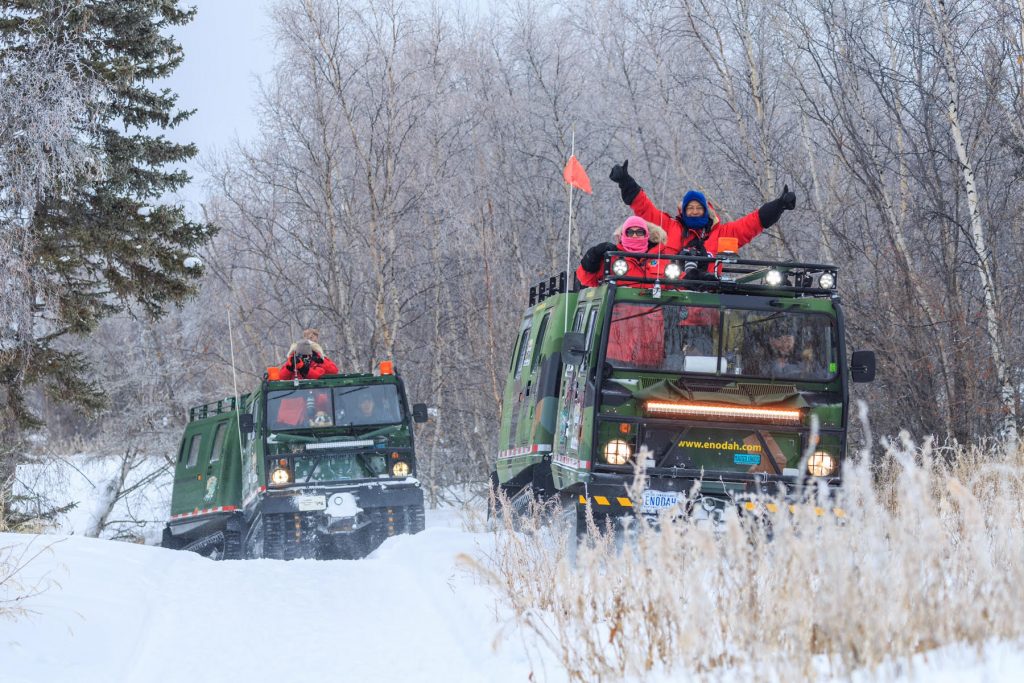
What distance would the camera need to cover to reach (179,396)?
32.3m

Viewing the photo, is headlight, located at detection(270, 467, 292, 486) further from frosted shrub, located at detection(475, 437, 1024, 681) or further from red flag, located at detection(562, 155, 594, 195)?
frosted shrub, located at detection(475, 437, 1024, 681)

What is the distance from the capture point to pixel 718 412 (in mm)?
9602

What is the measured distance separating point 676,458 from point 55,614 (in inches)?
192

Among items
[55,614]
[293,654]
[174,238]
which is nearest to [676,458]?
[293,654]

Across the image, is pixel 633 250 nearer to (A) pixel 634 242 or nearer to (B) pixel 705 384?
(A) pixel 634 242

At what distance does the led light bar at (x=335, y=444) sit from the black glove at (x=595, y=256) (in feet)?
18.8

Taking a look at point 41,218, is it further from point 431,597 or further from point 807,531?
point 807,531

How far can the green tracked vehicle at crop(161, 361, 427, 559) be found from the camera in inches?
579

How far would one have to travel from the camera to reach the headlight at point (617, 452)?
9.70 m

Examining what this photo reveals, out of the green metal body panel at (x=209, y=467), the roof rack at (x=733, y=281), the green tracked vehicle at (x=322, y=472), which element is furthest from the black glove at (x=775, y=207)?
the green metal body panel at (x=209, y=467)

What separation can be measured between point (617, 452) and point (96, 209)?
1246cm

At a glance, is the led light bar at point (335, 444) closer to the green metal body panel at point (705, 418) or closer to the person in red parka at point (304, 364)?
the person in red parka at point (304, 364)

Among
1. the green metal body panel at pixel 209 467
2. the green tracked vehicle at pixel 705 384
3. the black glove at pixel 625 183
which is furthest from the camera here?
the green metal body panel at pixel 209 467

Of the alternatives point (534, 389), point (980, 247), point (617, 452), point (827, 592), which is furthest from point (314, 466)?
point (827, 592)
